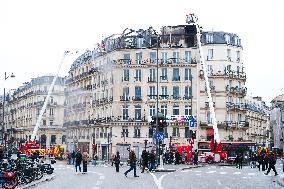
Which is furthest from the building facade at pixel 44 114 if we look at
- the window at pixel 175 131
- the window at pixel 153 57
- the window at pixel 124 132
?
the window at pixel 175 131

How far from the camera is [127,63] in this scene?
76812 millimetres

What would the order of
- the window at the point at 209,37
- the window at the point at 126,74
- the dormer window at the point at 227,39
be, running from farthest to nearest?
the dormer window at the point at 227,39 → the window at the point at 209,37 → the window at the point at 126,74

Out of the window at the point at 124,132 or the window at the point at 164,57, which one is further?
the window at the point at 164,57

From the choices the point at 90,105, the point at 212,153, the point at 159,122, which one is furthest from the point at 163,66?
the point at 159,122

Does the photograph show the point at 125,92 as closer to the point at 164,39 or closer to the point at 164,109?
the point at 164,109

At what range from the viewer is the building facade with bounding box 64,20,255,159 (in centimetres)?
7469

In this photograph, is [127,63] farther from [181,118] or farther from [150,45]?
[181,118]

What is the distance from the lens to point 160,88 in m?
74.9

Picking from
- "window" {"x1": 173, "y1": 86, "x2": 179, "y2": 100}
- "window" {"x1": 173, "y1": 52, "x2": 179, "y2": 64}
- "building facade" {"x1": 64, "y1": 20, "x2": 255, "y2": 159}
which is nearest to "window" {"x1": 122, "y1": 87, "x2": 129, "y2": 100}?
"building facade" {"x1": 64, "y1": 20, "x2": 255, "y2": 159}

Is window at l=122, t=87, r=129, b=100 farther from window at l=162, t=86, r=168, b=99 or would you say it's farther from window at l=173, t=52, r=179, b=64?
window at l=173, t=52, r=179, b=64

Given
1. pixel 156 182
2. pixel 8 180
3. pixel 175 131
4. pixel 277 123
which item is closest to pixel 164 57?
pixel 175 131

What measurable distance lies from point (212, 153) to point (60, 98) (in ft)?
222

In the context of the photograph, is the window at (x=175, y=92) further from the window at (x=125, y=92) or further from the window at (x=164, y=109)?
the window at (x=125, y=92)

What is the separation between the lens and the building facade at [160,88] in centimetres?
7469
